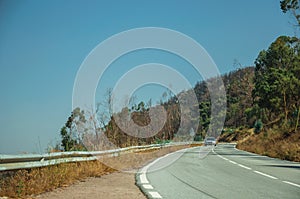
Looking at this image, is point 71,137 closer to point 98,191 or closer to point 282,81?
point 98,191

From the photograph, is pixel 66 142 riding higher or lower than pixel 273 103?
lower

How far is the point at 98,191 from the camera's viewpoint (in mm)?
8500

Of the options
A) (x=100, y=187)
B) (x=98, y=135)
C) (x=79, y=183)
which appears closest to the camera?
(x=100, y=187)

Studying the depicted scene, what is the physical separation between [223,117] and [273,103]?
227 feet

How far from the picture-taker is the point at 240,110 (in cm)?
11131

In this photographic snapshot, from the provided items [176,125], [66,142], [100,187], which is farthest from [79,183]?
[176,125]

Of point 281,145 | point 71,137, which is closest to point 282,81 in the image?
point 281,145

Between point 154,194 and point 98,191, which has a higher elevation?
point 98,191

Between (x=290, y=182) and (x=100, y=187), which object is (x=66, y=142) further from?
(x=290, y=182)

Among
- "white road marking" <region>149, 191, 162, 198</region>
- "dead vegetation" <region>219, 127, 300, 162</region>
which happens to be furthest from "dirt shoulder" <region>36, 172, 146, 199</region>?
"dead vegetation" <region>219, 127, 300, 162</region>

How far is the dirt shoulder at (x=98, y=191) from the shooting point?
7750 mm

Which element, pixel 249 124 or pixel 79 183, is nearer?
pixel 79 183

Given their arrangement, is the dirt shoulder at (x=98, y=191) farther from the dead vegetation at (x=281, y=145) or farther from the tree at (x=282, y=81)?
the tree at (x=282, y=81)

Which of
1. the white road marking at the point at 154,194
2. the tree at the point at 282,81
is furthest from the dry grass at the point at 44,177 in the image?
the tree at the point at 282,81
